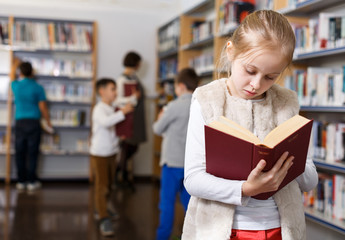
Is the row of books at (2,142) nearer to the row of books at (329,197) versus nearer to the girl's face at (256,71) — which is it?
the row of books at (329,197)

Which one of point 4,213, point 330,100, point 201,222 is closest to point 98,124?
point 4,213

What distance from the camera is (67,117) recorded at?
623cm

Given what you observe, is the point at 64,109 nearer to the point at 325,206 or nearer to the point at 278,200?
the point at 325,206

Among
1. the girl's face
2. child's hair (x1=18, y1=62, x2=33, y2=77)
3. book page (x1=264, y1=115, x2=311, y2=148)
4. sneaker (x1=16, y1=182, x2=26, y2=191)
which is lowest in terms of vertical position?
sneaker (x1=16, y1=182, x2=26, y2=191)

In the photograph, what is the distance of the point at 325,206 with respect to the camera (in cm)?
288

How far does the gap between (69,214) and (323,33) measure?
2970 millimetres

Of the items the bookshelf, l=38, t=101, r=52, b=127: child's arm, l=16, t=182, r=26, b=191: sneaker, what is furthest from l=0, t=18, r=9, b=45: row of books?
the bookshelf

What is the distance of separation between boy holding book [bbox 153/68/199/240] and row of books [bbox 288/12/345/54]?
0.81 metres

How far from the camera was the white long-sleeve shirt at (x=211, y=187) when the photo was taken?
1130 mm

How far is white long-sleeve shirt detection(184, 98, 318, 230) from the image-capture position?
3.71 ft

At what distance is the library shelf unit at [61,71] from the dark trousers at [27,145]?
0.40m

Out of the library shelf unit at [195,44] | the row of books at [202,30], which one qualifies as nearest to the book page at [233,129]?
the library shelf unit at [195,44]

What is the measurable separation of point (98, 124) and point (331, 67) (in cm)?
195

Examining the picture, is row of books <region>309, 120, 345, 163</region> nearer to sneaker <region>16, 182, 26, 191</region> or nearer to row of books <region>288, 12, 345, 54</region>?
row of books <region>288, 12, 345, 54</region>
